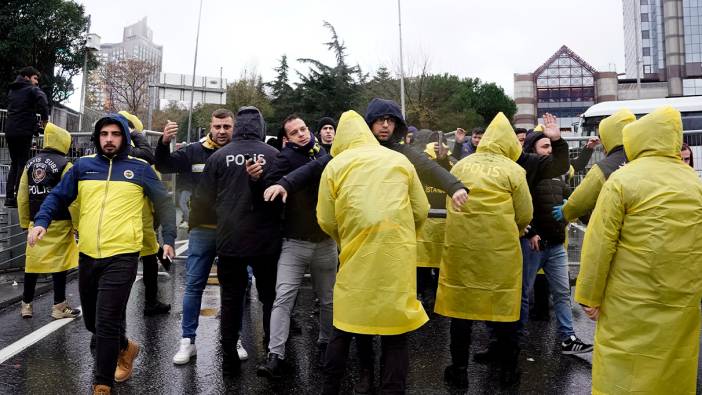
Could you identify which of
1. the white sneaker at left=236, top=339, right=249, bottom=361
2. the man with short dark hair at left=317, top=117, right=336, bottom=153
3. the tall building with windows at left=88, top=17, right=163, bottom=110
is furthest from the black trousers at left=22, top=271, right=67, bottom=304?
the tall building with windows at left=88, top=17, right=163, bottom=110

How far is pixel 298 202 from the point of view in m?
4.25

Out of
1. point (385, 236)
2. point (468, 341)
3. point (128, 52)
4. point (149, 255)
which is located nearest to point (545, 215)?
point (468, 341)

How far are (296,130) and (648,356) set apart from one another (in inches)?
112

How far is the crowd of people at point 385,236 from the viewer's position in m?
2.97

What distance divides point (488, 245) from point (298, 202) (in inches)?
58.4

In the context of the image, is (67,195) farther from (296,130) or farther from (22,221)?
(22,221)

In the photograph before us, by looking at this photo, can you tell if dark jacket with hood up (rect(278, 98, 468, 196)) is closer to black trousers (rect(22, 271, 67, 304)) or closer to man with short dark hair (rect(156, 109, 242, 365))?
man with short dark hair (rect(156, 109, 242, 365))

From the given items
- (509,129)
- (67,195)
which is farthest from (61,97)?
(509,129)

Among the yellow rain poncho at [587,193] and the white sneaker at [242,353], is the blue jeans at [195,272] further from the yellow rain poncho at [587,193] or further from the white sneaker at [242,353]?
the yellow rain poncho at [587,193]

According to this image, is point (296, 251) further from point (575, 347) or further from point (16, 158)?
point (16, 158)

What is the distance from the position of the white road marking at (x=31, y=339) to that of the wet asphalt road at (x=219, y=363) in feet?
0.24

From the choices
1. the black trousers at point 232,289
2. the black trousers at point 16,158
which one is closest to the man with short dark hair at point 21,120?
the black trousers at point 16,158

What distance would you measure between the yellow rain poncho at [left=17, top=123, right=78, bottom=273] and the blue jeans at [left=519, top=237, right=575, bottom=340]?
465 centimetres

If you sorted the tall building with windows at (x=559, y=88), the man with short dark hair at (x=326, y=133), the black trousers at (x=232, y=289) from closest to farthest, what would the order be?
the black trousers at (x=232, y=289)
the man with short dark hair at (x=326, y=133)
the tall building with windows at (x=559, y=88)
